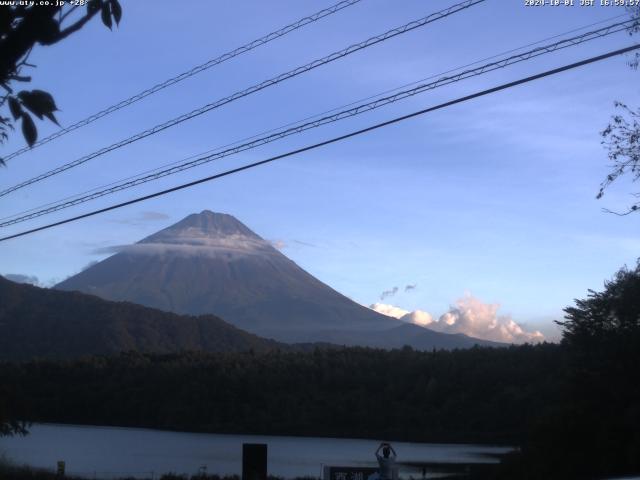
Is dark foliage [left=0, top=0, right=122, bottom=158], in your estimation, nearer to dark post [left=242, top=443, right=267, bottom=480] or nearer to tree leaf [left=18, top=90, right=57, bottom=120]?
tree leaf [left=18, top=90, right=57, bottom=120]

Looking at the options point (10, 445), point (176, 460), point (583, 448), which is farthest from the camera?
point (10, 445)

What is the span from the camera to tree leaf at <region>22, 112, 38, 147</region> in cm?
445

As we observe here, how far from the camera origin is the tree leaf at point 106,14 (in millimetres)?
4688

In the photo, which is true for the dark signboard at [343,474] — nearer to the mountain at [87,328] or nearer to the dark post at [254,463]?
the dark post at [254,463]

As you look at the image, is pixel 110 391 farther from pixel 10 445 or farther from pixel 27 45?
pixel 27 45

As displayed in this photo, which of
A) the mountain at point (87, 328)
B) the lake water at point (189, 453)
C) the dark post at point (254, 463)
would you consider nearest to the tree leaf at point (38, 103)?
the dark post at point (254, 463)

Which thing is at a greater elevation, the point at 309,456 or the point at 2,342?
the point at 2,342

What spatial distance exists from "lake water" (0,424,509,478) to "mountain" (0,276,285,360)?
4047 centimetres

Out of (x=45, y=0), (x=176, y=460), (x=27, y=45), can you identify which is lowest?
(x=176, y=460)

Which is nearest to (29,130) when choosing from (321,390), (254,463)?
(254,463)

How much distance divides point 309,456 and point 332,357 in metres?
39.0

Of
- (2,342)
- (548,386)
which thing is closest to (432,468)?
(548,386)

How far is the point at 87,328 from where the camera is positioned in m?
113

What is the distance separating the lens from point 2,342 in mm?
108750
